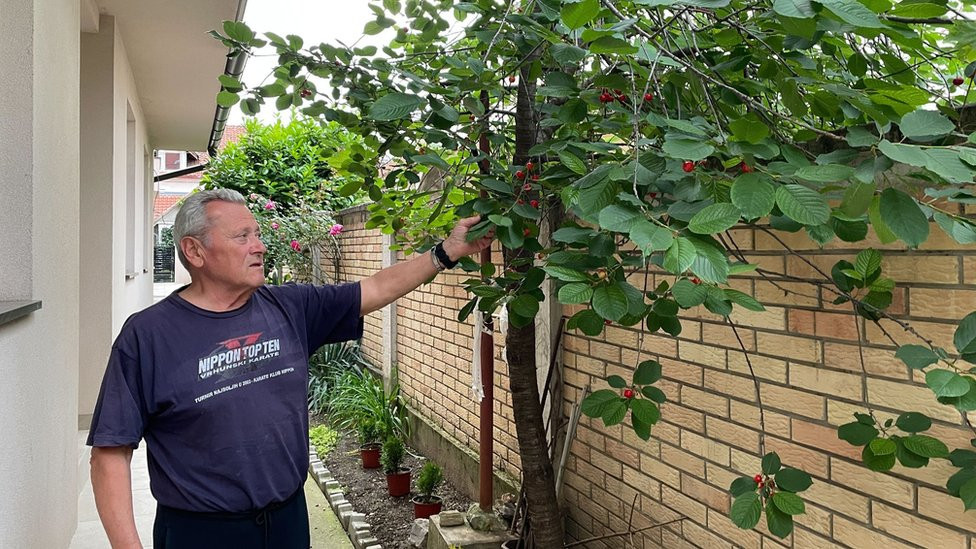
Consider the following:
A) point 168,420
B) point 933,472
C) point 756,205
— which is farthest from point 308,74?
point 933,472

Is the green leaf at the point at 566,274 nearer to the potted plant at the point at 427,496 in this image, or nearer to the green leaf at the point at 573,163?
the green leaf at the point at 573,163

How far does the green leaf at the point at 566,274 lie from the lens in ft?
4.99

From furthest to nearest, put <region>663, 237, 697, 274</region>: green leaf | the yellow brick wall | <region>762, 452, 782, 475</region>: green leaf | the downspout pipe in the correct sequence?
the downspout pipe
the yellow brick wall
<region>762, 452, 782, 475</region>: green leaf
<region>663, 237, 697, 274</region>: green leaf

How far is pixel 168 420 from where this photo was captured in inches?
92.3

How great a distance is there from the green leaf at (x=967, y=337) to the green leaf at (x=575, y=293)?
700 mm

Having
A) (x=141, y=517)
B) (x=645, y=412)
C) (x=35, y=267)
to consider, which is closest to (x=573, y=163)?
(x=645, y=412)

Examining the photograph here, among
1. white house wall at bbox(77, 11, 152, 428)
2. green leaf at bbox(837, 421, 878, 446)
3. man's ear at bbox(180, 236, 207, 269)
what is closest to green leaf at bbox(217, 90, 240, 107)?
man's ear at bbox(180, 236, 207, 269)

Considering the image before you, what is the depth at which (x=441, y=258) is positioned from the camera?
2.70 meters

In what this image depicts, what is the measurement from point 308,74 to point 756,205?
1.84 meters

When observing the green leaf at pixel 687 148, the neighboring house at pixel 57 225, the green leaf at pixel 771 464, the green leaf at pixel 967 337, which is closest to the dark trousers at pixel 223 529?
the neighboring house at pixel 57 225

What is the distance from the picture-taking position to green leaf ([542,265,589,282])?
4.99 feet

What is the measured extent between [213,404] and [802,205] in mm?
1807

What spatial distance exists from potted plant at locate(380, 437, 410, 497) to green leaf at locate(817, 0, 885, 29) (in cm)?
475

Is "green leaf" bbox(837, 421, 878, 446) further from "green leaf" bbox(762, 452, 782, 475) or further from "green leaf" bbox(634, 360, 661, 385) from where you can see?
"green leaf" bbox(634, 360, 661, 385)
